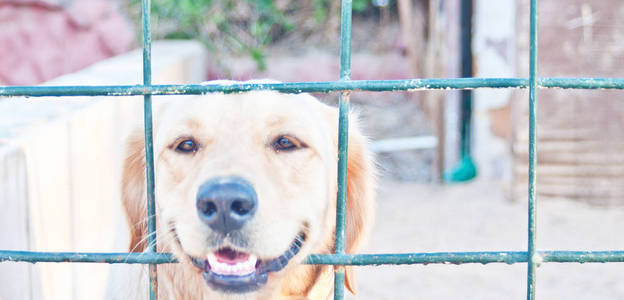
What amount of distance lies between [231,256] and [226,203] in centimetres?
23

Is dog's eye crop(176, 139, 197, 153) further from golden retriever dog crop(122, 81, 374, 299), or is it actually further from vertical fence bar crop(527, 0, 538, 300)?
vertical fence bar crop(527, 0, 538, 300)

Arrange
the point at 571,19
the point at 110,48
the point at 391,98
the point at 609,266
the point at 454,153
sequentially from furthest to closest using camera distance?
1. the point at 391,98
2. the point at 110,48
3. the point at 454,153
4. the point at 571,19
5. the point at 609,266

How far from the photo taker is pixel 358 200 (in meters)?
2.31

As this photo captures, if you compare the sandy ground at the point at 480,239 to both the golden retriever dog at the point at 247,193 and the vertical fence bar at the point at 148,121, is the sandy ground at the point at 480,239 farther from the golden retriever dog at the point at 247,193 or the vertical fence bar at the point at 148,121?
the vertical fence bar at the point at 148,121

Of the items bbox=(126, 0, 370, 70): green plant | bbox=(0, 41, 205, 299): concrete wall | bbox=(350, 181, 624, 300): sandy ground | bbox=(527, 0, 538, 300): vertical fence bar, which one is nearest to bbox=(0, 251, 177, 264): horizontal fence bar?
bbox=(0, 41, 205, 299): concrete wall

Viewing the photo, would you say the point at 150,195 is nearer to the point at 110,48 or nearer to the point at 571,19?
the point at 571,19

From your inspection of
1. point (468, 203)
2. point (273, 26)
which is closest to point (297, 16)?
point (273, 26)

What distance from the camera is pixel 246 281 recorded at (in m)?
1.71

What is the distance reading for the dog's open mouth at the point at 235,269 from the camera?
Result: 1691mm

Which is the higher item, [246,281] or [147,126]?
[147,126]

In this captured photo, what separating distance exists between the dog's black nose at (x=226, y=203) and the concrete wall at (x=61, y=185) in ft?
2.57

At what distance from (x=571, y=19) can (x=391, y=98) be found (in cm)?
409

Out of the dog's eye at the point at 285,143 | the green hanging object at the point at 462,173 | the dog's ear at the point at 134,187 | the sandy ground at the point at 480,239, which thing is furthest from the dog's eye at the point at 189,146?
the green hanging object at the point at 462,173

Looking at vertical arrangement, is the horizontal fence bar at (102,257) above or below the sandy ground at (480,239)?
above
